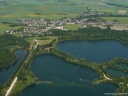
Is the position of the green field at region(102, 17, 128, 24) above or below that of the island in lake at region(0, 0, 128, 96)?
above

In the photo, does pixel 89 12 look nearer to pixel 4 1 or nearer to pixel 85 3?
pixel 85 3

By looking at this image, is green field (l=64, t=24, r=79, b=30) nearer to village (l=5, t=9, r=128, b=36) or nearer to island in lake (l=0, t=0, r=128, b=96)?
island in lake (l=0, t=0, r=128, b=96)

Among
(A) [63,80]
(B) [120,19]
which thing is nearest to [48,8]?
(B) [120,19]

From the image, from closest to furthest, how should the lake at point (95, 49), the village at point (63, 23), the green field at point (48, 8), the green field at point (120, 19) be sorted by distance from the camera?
the lake at point (95, 49)
the village at point (63, 23)
the green field at point (120, 19)
the green field at point (48, 8)

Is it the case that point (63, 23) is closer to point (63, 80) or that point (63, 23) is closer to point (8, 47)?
point (8, 47)

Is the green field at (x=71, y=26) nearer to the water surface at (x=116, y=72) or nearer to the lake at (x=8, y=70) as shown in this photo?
the lake at (x=8, y=70)

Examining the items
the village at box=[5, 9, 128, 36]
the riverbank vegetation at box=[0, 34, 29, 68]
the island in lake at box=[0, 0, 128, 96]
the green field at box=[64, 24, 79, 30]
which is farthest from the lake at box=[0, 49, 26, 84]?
the green field at box=[64, 24, 79, 30]

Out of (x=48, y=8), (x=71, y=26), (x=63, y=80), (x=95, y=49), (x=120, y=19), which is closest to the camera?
(x=63, y=80)

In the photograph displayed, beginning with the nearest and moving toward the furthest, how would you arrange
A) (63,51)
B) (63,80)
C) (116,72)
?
(63,80)
(116,72)
(63,51)

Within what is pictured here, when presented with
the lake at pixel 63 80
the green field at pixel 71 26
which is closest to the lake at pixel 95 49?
the lake at pixel 63 80

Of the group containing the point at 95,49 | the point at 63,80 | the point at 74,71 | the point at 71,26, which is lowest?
the point at 63,80

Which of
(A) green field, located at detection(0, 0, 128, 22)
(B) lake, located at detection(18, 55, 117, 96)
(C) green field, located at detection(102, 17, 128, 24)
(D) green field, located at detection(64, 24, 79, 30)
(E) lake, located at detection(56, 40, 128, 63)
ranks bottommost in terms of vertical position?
(B) lake, located at detection(18, 55, 117, 96)

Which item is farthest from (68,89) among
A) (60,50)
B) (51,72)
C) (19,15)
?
(19,15)

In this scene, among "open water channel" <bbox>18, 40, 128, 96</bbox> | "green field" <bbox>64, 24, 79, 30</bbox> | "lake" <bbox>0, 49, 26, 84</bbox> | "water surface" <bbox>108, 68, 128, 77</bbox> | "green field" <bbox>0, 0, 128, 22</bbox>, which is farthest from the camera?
"green field" <bbox>0, 0, 128, 22</bbox>
